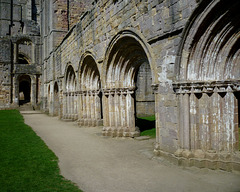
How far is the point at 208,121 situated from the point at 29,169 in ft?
11.8

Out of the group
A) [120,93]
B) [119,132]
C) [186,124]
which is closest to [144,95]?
[120,93]

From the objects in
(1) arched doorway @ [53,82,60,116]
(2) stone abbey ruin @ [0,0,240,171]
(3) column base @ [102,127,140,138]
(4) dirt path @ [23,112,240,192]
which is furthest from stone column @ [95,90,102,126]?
(1) arched doorway @ [53,82,60,116]

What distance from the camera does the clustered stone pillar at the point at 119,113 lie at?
325 inches

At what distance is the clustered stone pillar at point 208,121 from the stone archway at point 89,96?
6.82 meters

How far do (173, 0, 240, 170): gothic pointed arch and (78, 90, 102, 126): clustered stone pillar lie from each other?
682 centimetres

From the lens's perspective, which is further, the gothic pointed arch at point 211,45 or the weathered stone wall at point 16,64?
the weathered stone wall at point 16,64

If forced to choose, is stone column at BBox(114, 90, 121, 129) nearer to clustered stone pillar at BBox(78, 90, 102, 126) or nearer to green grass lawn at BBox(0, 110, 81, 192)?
green grass lawn at BBox(0, 110, 81, 192)

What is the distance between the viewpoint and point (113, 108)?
8.46m

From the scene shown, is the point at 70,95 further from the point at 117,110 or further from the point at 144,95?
the point at 117,110

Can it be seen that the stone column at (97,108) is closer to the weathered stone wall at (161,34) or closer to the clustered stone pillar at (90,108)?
the clustered stone pillar at (90,108)

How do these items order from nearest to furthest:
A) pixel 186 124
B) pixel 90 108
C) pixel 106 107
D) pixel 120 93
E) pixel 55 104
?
1. pixel 186 124
2. pixel 120 93
3. pixel 106 107
4. pixel 90 108
5. pixel 55 104

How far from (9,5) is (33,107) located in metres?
18.2

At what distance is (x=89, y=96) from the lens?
38.0 feet

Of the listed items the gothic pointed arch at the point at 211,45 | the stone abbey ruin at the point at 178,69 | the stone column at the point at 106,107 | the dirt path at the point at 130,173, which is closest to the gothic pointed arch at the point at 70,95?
the stone abbey ruin at the point at 178,69
